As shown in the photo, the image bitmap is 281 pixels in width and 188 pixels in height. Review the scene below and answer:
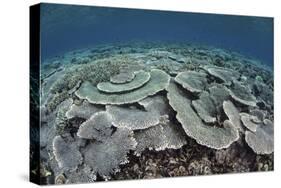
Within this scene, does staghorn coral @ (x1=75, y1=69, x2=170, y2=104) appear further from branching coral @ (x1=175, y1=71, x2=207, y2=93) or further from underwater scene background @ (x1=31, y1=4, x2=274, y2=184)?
branching coral @ (x1=175, y1=71, x2=207, y2=93)

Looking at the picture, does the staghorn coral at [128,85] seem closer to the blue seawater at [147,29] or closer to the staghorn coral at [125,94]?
the staghorn coral at [125,94]

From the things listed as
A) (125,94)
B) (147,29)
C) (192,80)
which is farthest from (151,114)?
(147,29)

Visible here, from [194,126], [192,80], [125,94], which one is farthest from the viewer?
[192,80]

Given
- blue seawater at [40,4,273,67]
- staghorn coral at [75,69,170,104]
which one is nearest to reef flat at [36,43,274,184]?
staghorn coral at [75,69,170,104]

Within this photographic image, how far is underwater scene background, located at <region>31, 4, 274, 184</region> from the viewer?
6613 mm

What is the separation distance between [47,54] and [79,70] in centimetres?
47

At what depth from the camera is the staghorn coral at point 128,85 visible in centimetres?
687

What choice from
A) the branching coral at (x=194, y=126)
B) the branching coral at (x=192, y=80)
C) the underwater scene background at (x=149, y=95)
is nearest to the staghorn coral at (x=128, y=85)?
the underwater scene background at (x=149, y=95)

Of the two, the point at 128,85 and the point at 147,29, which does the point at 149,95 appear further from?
the point at 147,29

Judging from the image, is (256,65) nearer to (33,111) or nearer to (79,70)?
(79,70)

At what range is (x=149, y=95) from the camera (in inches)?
276

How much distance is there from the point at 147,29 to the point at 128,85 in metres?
0.79

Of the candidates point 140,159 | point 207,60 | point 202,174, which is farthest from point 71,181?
point 207,60

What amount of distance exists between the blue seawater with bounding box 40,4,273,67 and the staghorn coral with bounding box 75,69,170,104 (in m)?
0.50
